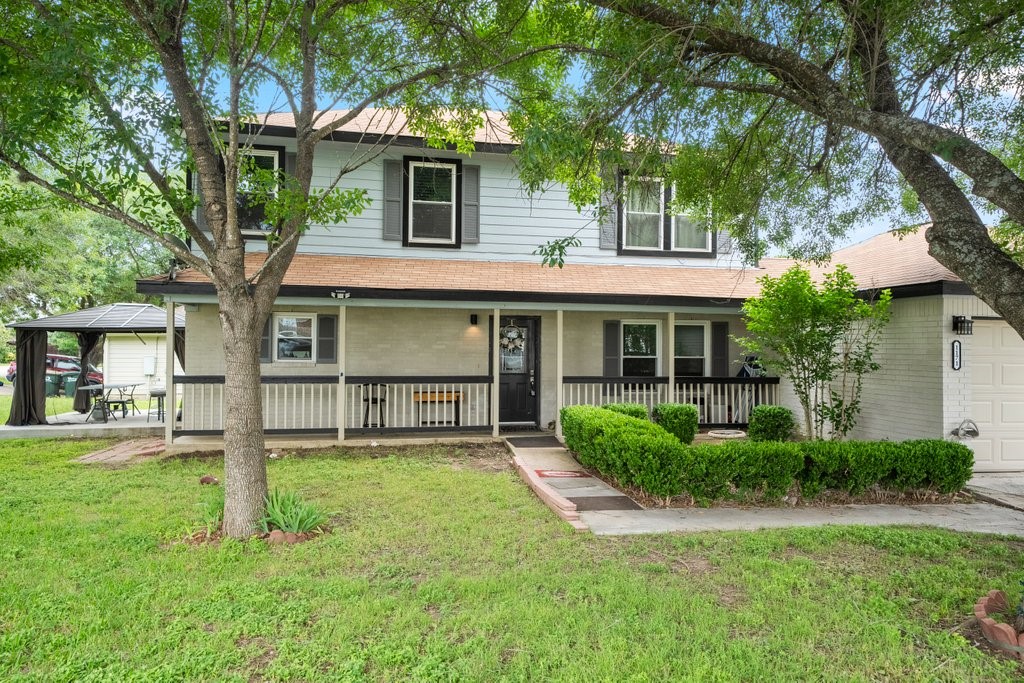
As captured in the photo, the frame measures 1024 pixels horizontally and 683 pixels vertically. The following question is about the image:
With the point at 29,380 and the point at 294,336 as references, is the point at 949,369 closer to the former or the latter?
the point at 294,336

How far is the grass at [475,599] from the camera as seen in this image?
3240 millimetres

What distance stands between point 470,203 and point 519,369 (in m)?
3.57

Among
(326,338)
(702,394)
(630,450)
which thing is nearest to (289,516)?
(630,450)

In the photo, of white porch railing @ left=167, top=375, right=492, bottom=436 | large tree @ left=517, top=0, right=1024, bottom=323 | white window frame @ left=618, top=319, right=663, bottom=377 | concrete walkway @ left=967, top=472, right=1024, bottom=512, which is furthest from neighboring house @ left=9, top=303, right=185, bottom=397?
concrete walkway @ left=967, top=472, right=1024, bottom=512

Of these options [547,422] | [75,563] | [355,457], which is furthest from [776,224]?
[75,563]

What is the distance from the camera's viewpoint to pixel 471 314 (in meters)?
11.7

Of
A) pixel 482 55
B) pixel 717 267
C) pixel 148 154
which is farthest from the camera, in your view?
pixel 717 267

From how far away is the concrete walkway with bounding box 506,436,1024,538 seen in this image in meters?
5.92

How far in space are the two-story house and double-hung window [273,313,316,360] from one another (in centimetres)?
3

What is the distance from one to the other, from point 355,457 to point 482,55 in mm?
6272

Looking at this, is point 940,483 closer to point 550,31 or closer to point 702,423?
point 702,423

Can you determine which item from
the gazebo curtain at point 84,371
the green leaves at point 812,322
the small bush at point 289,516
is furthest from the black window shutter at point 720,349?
the gazebo curtain at point 84,371

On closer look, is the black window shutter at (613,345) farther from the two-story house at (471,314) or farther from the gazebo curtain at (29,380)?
the gazebo curtain at (29,380)

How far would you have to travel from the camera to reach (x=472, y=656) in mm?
3307
